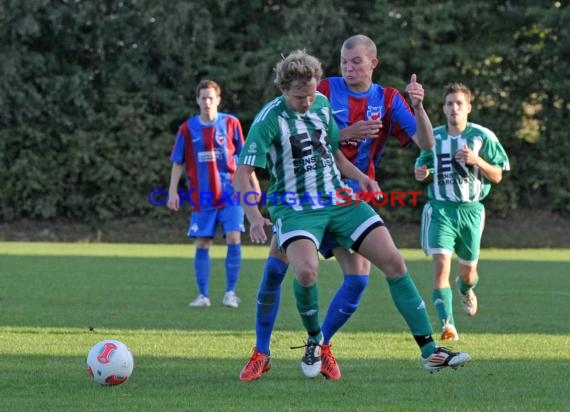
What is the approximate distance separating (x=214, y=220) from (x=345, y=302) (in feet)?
16.5

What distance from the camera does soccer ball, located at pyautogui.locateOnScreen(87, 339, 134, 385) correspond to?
19.5 ft

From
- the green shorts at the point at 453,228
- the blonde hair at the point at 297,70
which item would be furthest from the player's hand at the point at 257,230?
the green shorts at the point at 453,228

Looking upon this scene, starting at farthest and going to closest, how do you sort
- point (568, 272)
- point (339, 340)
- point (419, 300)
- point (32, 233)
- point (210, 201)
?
1. point (32, 233)
2. point (568, 272)
3. point (210, 201)
4. point (339, 340)
5. point (419, 300)

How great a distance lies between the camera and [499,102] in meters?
31.4

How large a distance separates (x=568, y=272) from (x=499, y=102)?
15125 mm

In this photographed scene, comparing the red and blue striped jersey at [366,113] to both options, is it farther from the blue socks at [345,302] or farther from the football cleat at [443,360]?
the football cleat at [443,360]

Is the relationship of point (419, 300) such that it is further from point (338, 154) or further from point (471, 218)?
point (471, 218)

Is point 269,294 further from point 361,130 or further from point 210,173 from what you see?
point 210,173

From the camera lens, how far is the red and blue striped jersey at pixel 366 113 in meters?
7.01

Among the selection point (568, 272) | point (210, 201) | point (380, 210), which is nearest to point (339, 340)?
point (210, 201)

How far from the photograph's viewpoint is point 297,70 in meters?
6.15

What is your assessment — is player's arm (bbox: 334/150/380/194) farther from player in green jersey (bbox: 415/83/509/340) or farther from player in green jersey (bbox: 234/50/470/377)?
player in green jersey (bbox: 415/83/509/340)

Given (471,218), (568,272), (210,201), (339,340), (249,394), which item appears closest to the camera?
(249,394)

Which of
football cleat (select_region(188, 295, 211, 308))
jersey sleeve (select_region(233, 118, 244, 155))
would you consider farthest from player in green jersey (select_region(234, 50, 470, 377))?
jersey sleeve (select_region(233, 118, 244, 155))
